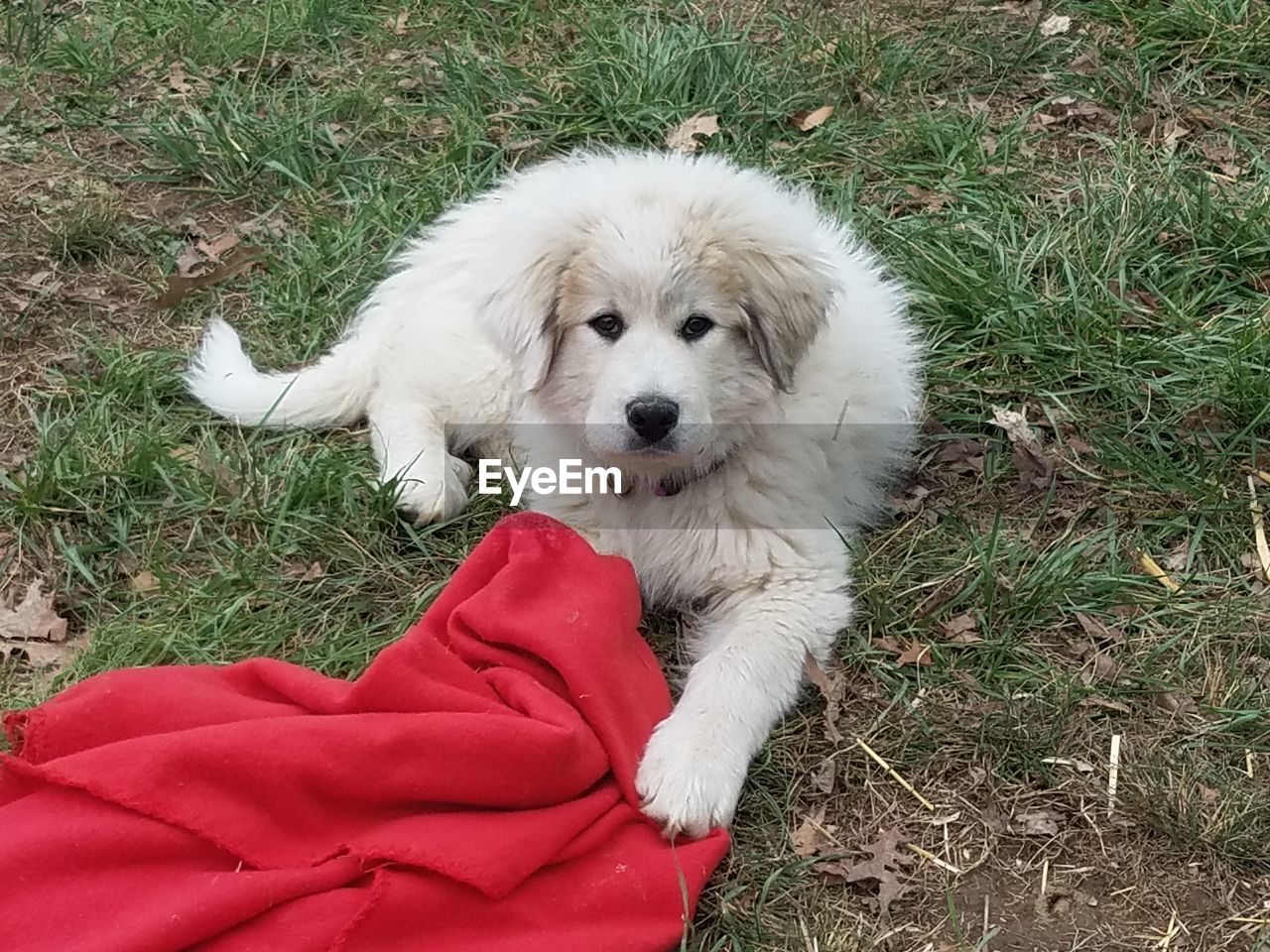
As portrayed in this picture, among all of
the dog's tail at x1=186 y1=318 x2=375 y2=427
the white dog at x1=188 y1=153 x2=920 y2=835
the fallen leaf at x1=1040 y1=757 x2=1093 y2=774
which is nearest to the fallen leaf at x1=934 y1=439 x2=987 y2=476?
the white dog at x1=188 y1=153 x2=920 y2=835

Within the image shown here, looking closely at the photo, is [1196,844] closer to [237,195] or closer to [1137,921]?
[1137,921]

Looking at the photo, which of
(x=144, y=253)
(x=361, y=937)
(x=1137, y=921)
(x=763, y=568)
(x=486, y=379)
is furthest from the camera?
(x=144, y=253)

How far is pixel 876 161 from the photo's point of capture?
4.37 meters

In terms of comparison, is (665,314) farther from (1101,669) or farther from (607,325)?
(1101,669)

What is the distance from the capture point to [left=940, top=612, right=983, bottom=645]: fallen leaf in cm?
281

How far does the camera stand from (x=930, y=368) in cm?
356

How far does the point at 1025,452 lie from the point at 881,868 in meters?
1.41

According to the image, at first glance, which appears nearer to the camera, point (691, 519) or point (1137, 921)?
point (1137, 921)

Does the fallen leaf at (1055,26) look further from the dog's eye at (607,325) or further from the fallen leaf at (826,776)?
the fallen leaf at (826,776)

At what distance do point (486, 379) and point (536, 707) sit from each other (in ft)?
4.37

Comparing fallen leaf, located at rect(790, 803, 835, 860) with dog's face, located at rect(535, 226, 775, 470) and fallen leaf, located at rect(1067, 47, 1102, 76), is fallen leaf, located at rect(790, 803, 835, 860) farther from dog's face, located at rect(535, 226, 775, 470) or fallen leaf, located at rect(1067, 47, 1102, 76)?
fallen leaf, located at rect(1067, 47, 1102, 76)

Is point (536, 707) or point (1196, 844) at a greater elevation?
point (536, 707)

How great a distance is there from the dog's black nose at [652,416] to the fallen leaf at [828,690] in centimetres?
64

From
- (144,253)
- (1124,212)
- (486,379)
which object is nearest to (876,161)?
(1124,212)
